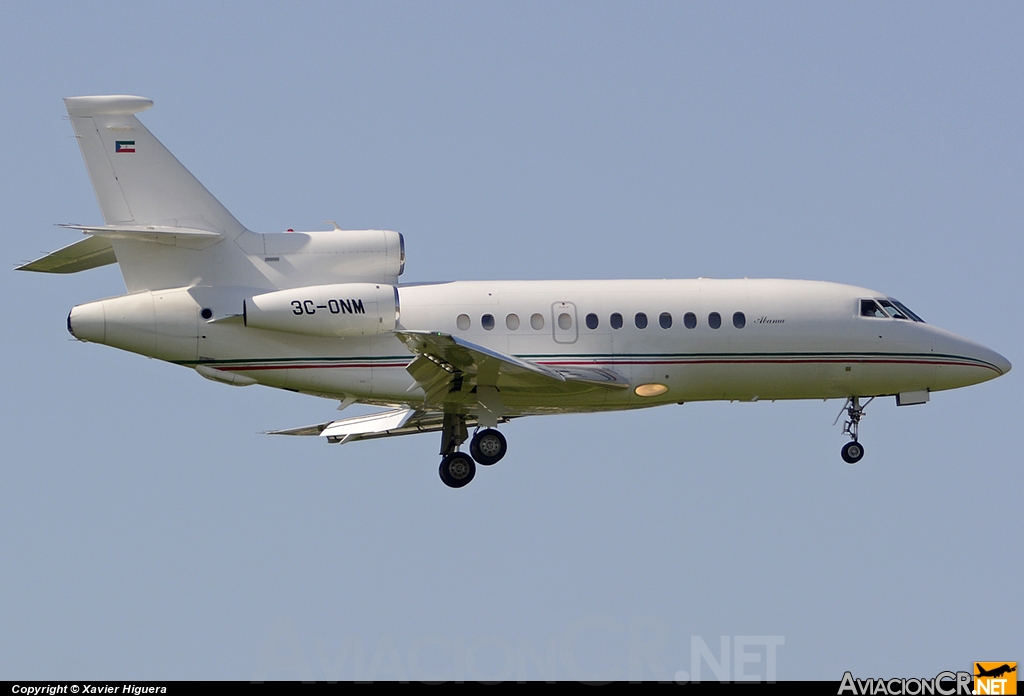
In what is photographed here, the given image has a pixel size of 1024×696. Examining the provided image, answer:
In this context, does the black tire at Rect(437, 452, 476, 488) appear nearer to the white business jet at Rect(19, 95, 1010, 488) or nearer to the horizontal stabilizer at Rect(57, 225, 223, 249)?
the white business jet at Rect(19, 95, 1010, 488)

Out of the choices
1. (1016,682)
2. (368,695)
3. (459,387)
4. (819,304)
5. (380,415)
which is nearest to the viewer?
(368,695)

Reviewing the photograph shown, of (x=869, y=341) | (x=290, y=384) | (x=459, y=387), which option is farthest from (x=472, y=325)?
(x=869, y=341)

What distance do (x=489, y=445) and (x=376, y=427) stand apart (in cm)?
353

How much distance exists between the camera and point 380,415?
33312 millimetres

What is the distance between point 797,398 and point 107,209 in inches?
529

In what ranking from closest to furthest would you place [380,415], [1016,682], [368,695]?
[368,695] < [1016,682] < [380,415]

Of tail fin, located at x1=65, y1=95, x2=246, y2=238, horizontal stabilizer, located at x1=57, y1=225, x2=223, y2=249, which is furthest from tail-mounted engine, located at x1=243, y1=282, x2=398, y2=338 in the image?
tail fin, located at x1=65, y1=95, x2=246, y2=238

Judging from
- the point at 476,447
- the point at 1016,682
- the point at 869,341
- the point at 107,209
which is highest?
the point at 107,209

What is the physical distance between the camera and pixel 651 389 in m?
29.9

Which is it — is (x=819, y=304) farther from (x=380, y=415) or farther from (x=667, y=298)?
(x=380, y=415)

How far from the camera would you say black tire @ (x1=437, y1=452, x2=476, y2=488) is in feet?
98.1

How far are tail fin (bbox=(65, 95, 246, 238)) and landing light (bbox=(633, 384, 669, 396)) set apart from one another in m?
7.91

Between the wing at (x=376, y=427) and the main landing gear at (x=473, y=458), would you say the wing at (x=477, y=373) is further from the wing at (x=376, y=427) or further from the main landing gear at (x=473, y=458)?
the wing at (x=376, y=427)

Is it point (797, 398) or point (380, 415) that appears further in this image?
point (380, 415)
